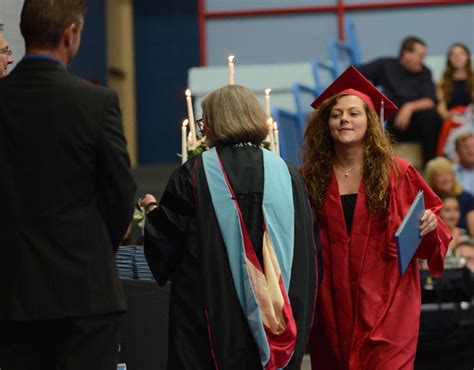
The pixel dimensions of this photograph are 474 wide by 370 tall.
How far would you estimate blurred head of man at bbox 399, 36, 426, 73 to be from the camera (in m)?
12.0

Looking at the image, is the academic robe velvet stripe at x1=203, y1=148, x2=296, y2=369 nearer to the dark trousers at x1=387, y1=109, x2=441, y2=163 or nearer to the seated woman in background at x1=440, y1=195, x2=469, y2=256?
the seated woman in background at x1=440, y1=195, x2=469, y2=256

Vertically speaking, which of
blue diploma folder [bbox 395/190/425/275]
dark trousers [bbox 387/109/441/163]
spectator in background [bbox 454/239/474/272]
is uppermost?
blue diploma folder [bbox 395/190/425/275]

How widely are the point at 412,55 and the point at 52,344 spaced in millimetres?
7854

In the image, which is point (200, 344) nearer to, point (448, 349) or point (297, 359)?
point (297, 359)

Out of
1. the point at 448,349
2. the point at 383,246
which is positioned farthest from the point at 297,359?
the point at 448,349

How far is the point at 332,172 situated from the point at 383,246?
0.46 metres

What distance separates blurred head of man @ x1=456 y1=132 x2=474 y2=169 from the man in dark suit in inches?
280

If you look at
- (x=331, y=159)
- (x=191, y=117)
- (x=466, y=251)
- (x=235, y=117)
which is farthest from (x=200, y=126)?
(x=466, y=251)

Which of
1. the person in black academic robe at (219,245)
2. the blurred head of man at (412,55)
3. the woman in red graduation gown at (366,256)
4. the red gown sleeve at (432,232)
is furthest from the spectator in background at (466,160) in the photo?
the person in black academic robe at (219,245)

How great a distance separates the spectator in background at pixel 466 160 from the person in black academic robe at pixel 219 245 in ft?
19.3

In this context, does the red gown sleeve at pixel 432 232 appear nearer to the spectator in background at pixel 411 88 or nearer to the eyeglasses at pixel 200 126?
the eyeglasses at pixel 200 126

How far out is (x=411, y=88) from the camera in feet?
39.8

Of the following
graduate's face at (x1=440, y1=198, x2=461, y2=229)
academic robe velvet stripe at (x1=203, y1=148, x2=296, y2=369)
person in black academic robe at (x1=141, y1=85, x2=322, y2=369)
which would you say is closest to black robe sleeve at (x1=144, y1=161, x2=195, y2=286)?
person in black academic robe at (x1=141, y1=85, x2=322, y2=369)

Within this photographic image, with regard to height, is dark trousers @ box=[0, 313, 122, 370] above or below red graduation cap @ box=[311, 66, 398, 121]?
below
